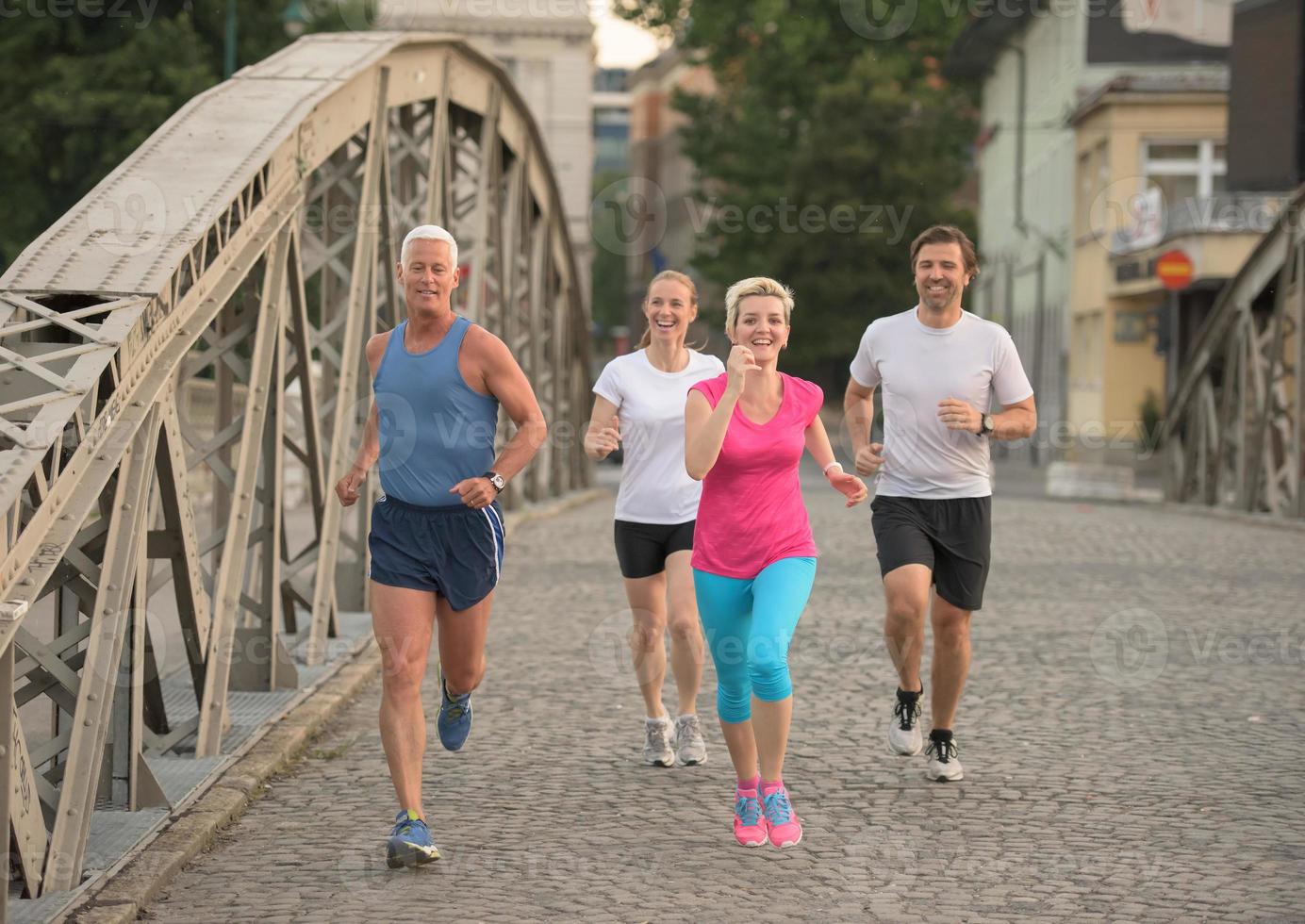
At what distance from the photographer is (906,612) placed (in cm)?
779

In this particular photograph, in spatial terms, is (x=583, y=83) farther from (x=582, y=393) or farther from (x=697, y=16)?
(x=582, y=393)

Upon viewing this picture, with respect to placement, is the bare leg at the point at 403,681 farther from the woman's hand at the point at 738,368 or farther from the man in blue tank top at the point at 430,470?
the woman's hand at the point at 738,368

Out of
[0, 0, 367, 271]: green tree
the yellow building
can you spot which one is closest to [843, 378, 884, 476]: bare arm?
[0, 0, 367, 271]: green tree

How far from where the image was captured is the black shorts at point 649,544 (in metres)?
8.07

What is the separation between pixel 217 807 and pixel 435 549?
43.6 inches

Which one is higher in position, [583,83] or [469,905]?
[583,83]

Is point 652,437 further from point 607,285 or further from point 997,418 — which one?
point 607,285

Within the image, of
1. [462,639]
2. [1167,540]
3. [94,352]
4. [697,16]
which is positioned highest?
[697,16]

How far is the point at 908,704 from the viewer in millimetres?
8078

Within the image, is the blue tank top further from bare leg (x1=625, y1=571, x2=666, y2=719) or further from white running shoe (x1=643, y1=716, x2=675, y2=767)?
white running shoe (x1=643, y1=716, x2=675, y2=767)

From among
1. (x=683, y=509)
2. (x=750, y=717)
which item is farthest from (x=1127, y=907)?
(x=683, y=509)

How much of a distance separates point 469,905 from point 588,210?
82.7 meters

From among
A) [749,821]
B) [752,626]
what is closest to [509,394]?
[752,626]

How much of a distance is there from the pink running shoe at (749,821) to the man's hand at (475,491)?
1.16m
